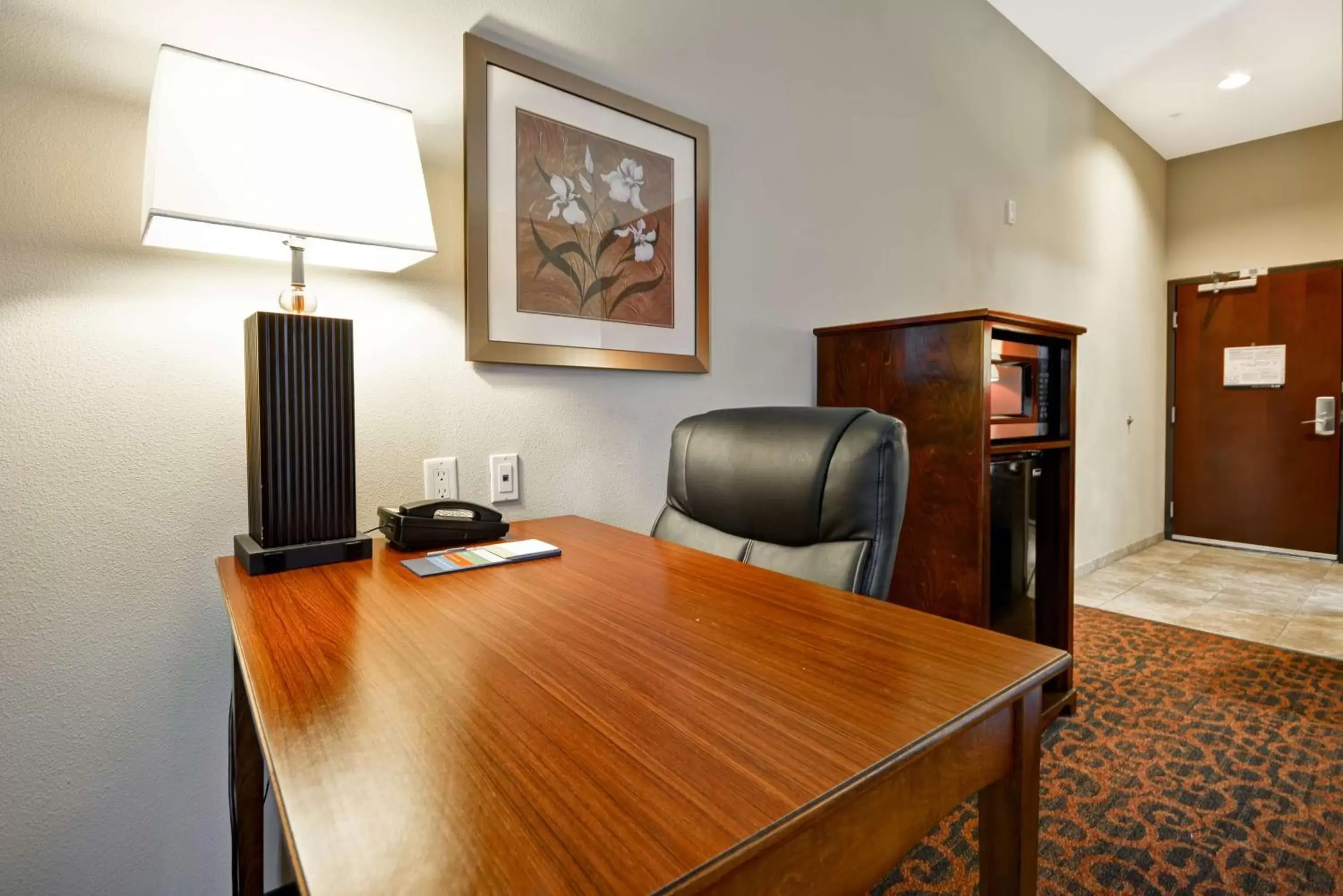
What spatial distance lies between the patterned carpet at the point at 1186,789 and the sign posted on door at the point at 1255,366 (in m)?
2.97

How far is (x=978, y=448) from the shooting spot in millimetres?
1908

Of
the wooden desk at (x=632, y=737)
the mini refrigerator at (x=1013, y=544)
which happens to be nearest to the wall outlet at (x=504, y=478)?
the wooden desk at (x=632, y=737)

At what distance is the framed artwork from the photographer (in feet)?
5.10

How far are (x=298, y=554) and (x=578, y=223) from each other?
108 cm

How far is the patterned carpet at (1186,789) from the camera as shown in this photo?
1.44m

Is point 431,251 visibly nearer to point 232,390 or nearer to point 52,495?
point 232,390

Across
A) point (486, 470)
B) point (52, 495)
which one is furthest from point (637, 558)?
point (52, 495)

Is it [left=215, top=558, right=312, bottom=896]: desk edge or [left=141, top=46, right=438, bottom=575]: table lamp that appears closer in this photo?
[left=215, top=558, right=312, bottom=896]: desk edge

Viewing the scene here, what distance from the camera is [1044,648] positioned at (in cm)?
70

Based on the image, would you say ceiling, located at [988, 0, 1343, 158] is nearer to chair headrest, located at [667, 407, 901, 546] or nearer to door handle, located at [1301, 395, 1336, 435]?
door handle, located at [1301, 395, 1336, 435]

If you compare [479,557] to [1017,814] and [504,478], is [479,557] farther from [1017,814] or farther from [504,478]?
[1017,814]

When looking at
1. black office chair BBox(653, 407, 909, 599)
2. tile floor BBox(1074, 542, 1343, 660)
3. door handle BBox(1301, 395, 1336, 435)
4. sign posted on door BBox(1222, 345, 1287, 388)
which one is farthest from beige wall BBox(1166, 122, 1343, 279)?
black office chair BBox(653, 407, 909, 599)

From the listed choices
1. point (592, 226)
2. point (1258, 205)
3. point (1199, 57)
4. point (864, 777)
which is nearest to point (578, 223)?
point (592, 226)

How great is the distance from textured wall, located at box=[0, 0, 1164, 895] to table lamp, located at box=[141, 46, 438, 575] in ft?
0.46
